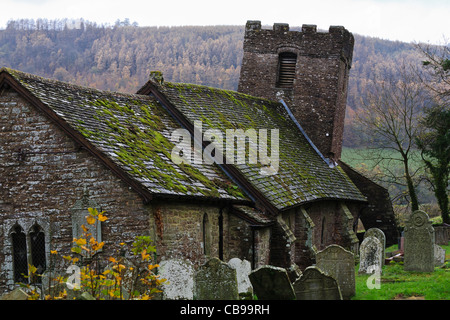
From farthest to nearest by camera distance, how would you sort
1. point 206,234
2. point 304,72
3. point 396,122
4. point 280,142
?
point 396,122
point 304,72
point 280,142
point 206,234

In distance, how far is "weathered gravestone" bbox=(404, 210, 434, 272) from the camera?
1941 cm

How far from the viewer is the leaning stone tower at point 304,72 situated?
3099 centimetres

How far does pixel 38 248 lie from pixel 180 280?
5.64 m

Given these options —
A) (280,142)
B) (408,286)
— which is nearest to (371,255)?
(408,286)

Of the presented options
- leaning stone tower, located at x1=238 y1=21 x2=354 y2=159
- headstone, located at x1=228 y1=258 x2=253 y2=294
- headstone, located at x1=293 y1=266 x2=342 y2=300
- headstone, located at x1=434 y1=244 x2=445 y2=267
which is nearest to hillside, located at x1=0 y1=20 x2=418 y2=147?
leaning stone tower, located at x1=238 y1=21 x2=354 y2=159

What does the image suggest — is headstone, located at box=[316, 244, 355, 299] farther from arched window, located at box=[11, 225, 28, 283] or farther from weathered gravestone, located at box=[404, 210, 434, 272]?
arched window, located at box=[11, 225, 28, 283]

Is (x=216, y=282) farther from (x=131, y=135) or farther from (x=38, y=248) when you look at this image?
(x=131, y=135)

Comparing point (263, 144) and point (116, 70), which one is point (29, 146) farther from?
point (116, 70)

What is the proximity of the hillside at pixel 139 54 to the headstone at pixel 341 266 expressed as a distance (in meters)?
56.4

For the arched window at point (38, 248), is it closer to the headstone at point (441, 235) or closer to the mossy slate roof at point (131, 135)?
the mossy slate roof at point (131, 135)

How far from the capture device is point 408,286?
1655cm

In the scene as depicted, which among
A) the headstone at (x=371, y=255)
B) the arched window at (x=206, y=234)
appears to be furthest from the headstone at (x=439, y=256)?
the arched window at (x=206, y=234)

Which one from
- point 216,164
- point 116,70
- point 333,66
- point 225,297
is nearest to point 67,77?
point 116,70
